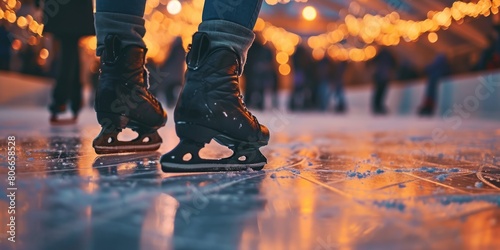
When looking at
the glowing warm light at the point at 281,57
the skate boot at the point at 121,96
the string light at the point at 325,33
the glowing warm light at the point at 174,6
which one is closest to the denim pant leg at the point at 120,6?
the skate boot at the point at 121,96

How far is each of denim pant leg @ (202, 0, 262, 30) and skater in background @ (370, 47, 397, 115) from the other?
8631 mm

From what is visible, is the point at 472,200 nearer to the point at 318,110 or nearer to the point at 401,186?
the point at 401,186

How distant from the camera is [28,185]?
99 cm

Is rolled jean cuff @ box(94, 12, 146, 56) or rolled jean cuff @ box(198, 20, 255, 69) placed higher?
rolled jean cuff @ box(94, 12, 146, 56)

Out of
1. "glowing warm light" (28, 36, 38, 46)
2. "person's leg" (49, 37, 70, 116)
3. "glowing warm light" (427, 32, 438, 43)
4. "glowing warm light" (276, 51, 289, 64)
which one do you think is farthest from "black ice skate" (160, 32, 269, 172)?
"glowing warm light" (276, 51, 289, 64)

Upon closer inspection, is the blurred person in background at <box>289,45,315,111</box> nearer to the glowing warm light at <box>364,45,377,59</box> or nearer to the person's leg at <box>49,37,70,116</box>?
the glowing warm light at <box>364,45,377,59</box>

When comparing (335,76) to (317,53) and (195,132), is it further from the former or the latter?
(195,132)

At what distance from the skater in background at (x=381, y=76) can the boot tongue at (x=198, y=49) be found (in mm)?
8733

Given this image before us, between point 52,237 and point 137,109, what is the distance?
100 centimetres

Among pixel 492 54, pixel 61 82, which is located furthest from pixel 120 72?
pixel 492 54

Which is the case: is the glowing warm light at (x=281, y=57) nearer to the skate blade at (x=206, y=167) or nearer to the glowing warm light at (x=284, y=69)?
the glowing warm light at (x=284, y=69)

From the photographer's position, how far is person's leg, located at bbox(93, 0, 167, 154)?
5.09 feet

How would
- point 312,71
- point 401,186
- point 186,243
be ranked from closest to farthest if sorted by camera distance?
point 186,243 → point 401,186 → point 312,71

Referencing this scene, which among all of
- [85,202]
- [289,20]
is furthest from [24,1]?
[289,20]
